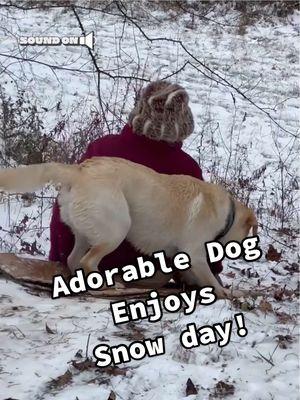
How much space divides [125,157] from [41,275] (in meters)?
1.01

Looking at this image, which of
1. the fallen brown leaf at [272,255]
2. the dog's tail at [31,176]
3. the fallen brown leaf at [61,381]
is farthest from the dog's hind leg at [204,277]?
the fallen brown leaf at [61,381]

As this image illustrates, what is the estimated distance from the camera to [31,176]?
3.90 metres

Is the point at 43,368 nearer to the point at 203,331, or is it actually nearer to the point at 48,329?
the point at 48,329

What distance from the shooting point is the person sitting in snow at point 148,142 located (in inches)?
179

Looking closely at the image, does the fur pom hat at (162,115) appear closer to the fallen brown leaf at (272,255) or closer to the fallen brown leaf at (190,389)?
the fallen brown leaf at (272,255)

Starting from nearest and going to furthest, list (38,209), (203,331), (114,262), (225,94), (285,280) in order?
(203,331) → (114,262) → (285,280) → (38,209) → (225,94)

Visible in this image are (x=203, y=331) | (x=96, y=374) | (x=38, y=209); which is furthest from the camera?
(x=38, y=209)

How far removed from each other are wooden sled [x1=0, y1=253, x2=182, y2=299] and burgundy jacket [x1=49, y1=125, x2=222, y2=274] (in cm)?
19

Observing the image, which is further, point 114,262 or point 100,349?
point 114,262

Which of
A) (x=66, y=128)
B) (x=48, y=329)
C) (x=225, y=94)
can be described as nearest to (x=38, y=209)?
(x=66, y=128)

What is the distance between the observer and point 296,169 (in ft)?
27.2

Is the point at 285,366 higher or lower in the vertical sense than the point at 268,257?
higher

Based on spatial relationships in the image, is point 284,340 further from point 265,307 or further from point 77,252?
point 77,252

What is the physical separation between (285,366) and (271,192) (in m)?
4.54
